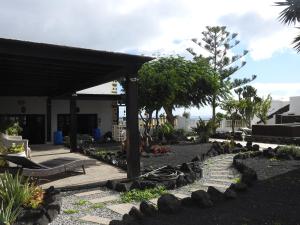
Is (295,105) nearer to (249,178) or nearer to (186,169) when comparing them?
(186,169)

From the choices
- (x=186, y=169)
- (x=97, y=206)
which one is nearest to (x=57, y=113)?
(x=186, y=169)

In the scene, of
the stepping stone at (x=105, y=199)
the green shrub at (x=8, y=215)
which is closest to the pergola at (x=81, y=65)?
the stepping stone at (x=105, y=199)

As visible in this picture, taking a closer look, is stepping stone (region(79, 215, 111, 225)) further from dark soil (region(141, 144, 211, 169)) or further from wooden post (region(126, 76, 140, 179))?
dark soil (region(141, 144, 211, 169))

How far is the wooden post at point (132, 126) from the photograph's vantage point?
8.89m

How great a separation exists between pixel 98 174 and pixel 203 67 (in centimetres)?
1578

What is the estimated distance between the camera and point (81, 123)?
23781mm

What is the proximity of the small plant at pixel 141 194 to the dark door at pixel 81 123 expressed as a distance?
53.3 feet

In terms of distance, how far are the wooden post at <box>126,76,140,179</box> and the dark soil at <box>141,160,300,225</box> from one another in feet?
9.13

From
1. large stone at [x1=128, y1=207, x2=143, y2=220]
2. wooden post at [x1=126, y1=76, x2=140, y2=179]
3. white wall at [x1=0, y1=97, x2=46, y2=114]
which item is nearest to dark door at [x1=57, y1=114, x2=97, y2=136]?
white wall at [x1=0, y1=97, x2=46, y2=114]

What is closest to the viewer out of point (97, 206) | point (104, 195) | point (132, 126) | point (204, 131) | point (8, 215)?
point (8, 215)

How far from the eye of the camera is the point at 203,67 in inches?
954

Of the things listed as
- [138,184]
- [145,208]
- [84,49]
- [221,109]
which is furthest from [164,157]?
[221,109]

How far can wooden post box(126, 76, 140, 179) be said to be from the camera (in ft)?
29.2

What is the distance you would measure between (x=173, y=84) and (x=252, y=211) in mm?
13861
